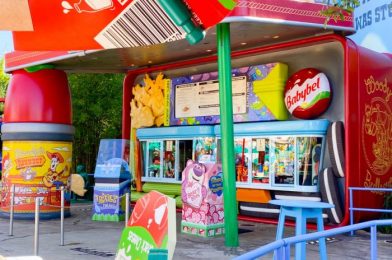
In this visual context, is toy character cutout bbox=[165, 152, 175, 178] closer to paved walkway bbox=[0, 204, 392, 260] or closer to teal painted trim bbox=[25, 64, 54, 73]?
paved walkway bbox=[0, 204, 392, 260]

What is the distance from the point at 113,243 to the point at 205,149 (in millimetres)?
4135

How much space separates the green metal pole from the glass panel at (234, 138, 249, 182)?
317 centimetres

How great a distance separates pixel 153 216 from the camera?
2891 millimetres

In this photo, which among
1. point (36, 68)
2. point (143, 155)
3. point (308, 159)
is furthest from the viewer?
point (143, 155)

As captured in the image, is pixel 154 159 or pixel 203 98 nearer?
pixel 203 98

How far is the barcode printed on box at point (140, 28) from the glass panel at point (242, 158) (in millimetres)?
8557

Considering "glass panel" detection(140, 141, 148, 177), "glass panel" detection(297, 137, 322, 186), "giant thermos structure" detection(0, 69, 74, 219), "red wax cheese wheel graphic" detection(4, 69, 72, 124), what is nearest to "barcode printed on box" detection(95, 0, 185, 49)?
"glass panel" detection(297, 137, 322, 186)

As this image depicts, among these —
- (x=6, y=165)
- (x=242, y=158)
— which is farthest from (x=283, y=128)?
(x=6, y=165)

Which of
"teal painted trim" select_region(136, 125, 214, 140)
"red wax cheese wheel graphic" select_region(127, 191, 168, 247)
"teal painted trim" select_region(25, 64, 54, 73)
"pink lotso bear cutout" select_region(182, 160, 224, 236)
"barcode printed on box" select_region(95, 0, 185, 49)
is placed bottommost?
"pink lotso bear cutout" select_region(182, 160, 224, 236)

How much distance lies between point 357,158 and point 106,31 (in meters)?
8.07

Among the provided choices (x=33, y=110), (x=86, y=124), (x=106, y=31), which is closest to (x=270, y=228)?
(x=33, y=110)

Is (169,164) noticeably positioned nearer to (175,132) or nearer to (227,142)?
(175,132)

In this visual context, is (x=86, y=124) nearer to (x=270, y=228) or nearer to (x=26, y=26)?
(x=270, y=228)

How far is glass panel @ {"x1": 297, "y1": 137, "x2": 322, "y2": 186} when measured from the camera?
984 cm
